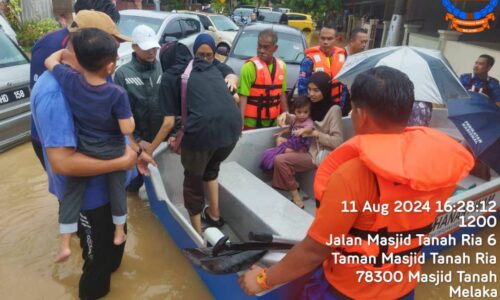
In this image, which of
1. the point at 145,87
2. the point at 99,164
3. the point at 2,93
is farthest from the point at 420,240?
the point at 2,93

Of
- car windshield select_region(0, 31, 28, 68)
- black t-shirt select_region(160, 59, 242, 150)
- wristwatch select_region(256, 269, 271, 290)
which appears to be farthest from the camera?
car windshield select_region(0, 31, 28, 68)

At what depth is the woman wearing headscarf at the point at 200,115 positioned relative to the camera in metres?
2.48

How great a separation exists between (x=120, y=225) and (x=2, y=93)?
10.3 feet

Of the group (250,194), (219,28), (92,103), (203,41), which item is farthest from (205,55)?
(219,28)

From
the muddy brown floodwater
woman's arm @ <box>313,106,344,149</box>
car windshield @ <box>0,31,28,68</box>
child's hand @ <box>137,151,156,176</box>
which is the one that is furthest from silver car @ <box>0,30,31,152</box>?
woman's arm @ <box>313,106,344,149</box>

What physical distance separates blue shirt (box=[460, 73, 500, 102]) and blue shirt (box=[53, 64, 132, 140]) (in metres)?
5.06

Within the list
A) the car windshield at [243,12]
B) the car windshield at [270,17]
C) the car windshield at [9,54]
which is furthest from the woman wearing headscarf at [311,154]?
the car windshield at [243,12]

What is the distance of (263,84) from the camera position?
382cm

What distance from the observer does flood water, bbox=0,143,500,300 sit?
9.23ft

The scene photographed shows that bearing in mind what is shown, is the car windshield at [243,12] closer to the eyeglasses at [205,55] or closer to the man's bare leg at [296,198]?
the man's bare leg at [296,198]

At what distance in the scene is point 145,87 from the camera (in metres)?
3.29

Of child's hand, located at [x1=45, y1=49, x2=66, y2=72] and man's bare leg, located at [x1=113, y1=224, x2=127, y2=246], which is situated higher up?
child's hand, located at [x1=45, y1=49, x2=66, y2=72]

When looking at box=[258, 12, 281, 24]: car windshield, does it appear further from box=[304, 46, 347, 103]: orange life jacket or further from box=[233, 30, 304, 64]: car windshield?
box=[304, 46, 347, 103]: orange life jacket

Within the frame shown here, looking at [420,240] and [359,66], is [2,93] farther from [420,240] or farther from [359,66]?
[420,240]
